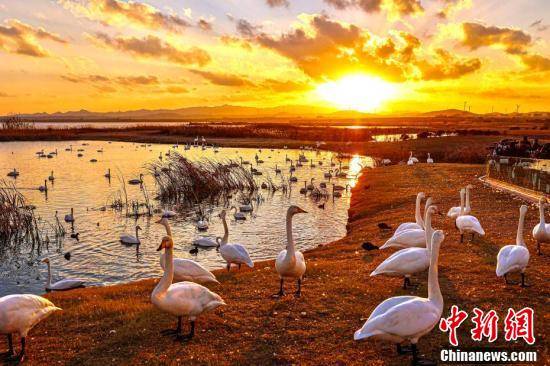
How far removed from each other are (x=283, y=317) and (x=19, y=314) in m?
4.99

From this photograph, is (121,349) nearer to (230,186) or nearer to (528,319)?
(528,319)

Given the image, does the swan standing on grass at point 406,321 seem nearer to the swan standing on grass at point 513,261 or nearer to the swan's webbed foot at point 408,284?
the swan's webbed foot at point 408,284

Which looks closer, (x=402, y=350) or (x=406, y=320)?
(x=406, y=320)

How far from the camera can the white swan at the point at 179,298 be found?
8117 millimetres

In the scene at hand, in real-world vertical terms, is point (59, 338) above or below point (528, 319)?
below

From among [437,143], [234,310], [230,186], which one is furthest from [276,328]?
[437,143]

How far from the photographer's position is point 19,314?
7.78 m

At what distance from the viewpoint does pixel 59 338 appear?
8.93 metres

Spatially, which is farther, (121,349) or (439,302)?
(121,349)

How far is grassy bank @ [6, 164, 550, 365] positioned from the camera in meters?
7.97

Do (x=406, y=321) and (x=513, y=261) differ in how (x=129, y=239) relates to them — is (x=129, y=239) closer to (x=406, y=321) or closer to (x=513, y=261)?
(x=513, y=261)

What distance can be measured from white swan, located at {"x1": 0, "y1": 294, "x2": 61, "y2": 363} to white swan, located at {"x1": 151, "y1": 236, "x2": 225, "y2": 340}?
2110mm

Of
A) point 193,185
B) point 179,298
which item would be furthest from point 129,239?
point 179,298

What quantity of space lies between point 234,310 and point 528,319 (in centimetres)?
597
